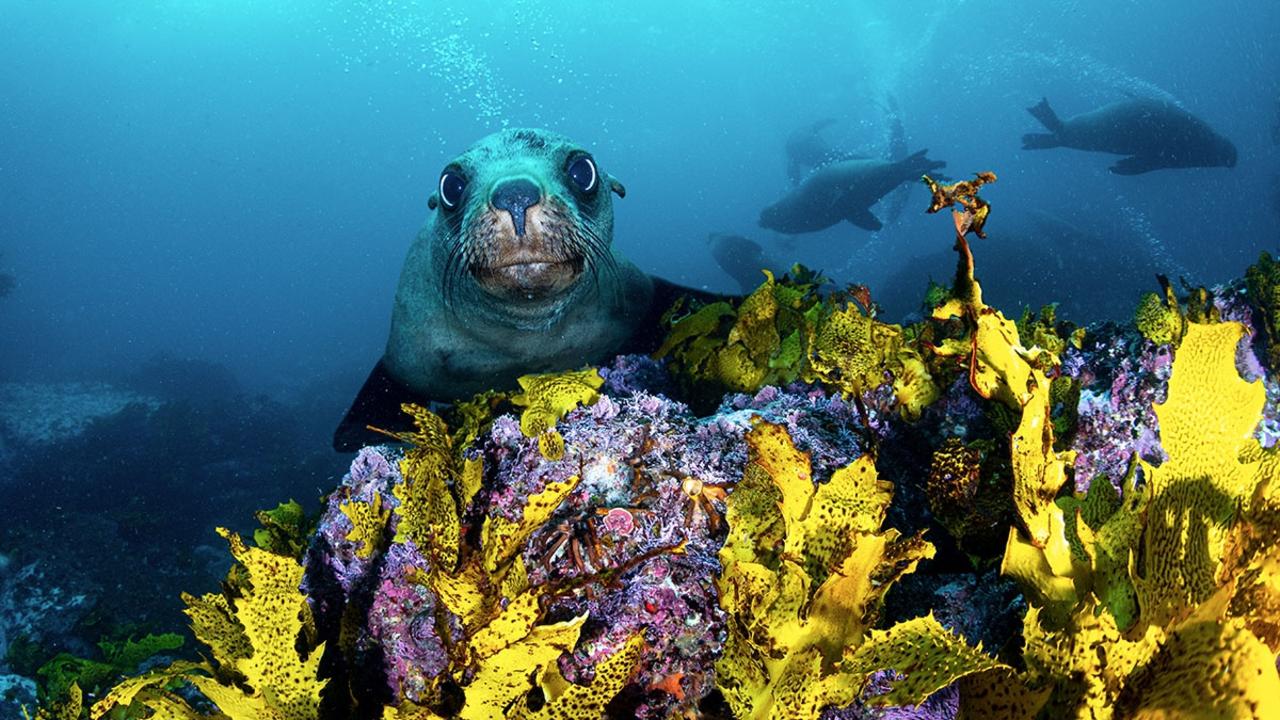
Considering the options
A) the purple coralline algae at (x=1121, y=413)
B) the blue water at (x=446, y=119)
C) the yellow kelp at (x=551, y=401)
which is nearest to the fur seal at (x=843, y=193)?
the purple coralline algae at (x=1121, y=413)

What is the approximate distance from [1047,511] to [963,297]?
0.50 metres

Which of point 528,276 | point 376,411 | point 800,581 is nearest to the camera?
point 800,581

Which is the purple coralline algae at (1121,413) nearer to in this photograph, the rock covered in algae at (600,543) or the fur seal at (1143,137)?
the rock covered in algae at (600,543)

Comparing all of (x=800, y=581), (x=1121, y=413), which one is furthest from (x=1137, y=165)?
(x=800, y=581)

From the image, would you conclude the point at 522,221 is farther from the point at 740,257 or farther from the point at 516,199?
the point at 740,257

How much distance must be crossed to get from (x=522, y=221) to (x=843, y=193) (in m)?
14.9

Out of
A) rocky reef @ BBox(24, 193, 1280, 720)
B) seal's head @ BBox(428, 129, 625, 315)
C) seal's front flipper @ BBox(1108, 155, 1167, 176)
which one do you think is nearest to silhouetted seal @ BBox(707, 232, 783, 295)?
seal's front flipper @ BBox(1108, 155, 1167, 176)

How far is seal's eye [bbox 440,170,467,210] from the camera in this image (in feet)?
11.8

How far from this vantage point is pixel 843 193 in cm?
1620

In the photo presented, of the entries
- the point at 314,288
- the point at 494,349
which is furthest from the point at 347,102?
the point at 494,349

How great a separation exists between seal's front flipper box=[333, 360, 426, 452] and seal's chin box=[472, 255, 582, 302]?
141 cm

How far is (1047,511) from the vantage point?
3.89 feet

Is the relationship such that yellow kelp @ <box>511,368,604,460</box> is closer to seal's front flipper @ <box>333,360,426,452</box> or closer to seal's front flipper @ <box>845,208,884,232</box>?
seal's front flipper @ <box>333,360,426,452</box>

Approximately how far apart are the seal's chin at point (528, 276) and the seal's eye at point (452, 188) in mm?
620
